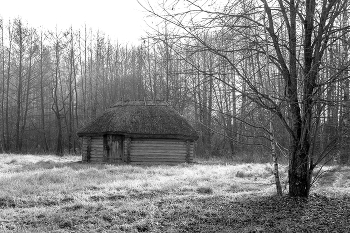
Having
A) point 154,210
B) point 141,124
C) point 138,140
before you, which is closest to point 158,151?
point 138,140

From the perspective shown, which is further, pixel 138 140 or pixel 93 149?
pixel 93 149

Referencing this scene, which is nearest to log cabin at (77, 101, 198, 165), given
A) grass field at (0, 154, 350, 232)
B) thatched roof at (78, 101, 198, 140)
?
thatched roof at (78, 101, 198, 140)

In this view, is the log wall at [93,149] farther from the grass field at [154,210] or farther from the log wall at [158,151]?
the grass field at [154,210]

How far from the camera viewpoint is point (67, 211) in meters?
7.75

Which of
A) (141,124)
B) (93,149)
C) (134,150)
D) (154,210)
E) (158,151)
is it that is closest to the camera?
(154,210)

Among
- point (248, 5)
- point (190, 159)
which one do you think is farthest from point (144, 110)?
point (248, 5)

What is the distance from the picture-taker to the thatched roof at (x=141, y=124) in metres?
22.0

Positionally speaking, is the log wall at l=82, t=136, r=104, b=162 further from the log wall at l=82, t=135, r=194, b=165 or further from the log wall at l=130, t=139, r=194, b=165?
the log wall at l=130, t=139, r=194, b=165

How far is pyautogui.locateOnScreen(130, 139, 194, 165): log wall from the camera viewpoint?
22.1m

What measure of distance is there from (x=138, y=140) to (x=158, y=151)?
4.29 feet

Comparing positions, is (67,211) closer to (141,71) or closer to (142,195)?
(142,195)

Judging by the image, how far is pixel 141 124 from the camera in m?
22.6

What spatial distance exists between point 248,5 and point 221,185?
6.98m

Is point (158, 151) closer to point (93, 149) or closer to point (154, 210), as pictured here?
point (93, 149)
